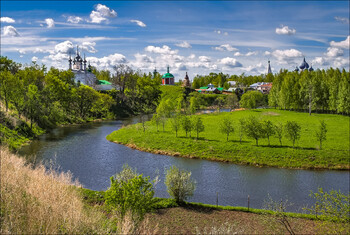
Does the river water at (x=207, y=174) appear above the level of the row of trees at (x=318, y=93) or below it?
below

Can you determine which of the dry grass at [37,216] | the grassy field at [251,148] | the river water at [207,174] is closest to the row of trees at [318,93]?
the grassy field at [251,148]

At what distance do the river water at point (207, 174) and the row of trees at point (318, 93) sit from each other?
49.9 meters

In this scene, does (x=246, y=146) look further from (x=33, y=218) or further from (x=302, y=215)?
(x=33, y=218)

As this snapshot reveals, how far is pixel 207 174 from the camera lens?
3189cm

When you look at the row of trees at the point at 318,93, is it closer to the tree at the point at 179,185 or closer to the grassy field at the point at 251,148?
the grassy field at the point at 251,148

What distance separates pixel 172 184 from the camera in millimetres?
23312

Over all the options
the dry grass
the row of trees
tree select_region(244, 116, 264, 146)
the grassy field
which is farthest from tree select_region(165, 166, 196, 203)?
the row of trees

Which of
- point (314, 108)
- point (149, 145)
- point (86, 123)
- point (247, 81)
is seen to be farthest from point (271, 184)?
point (247, 81)

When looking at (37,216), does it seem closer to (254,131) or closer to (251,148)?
(251,148)

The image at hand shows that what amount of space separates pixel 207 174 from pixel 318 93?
6557 cm

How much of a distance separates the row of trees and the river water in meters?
49.9

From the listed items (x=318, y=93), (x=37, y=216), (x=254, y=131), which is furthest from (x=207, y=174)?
(x=318, y=93)

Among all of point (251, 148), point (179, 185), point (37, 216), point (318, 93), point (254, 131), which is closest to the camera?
point (37, 216)

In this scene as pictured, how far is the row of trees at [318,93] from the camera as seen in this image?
7567 centimetres
